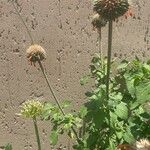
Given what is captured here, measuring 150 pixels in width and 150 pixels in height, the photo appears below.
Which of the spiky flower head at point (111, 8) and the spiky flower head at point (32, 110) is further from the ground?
the spiky flower head at point (111, 8)

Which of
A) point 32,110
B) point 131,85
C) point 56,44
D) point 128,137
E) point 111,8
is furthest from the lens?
point 56,44

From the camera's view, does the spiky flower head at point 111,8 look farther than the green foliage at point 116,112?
No

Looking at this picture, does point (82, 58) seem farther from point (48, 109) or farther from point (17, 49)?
point (48, 109)

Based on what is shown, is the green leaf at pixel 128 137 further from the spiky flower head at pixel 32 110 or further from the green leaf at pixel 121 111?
the spiky flower head at pixel 32 110

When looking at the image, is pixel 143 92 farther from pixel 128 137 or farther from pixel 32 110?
pixel 32 110

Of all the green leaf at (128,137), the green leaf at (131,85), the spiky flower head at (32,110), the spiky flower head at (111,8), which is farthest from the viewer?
the spiky flower head at (32,110)

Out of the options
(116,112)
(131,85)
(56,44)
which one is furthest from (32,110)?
(56,44)

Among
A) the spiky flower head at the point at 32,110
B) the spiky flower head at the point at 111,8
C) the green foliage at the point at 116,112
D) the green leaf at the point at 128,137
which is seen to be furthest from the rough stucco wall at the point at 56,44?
the spiky flower head at the point at 111,8
